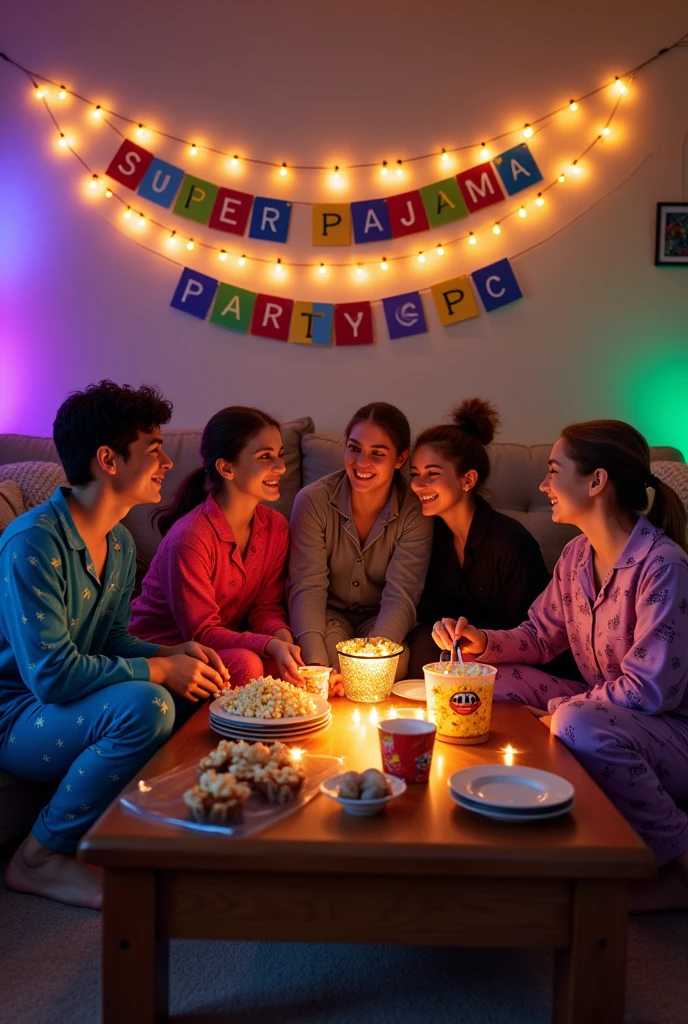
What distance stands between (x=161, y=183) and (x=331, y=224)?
0.66 m

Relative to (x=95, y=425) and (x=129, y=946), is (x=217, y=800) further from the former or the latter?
(x=95, y=425)

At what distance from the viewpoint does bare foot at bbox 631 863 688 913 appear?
1.74 metres

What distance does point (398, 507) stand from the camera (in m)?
2.66

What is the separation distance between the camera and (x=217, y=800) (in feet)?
3.93

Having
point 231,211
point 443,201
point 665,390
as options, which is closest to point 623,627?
point 665,390

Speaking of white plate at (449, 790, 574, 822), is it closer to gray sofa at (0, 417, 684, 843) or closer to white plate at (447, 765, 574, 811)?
white plate at (447, 765, 574, 811)

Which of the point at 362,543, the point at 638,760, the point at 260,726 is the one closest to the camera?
the point at 260,726

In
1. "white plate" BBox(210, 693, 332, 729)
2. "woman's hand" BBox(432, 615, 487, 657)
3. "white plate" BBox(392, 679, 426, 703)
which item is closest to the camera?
"white plate" BBox(210, 693, 332, 729)

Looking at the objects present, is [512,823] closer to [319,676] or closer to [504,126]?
[319,676]

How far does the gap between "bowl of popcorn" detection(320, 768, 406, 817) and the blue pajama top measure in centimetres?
69

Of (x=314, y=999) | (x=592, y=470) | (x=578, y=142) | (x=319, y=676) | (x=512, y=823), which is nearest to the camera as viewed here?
(x=512, y=823)

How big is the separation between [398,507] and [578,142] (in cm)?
161

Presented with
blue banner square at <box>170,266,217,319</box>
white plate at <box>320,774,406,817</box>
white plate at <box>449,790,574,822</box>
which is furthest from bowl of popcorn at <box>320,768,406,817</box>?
blue banner square at <box>170,266,217,319</box>

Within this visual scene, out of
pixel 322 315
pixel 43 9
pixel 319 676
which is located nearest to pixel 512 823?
pixel 319 676
